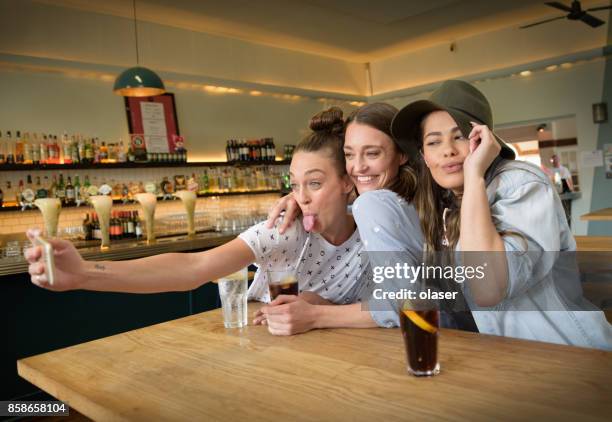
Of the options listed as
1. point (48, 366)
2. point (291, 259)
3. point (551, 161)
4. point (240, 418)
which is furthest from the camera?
point (551, 161)

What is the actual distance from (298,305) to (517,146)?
7920 millimetres

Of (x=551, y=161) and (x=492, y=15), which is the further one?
(x=551, y=161)

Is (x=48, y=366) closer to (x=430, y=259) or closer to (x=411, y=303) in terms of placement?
(x=411, y=303)

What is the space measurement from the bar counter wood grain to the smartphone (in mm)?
247

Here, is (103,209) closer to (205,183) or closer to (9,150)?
(9,150)

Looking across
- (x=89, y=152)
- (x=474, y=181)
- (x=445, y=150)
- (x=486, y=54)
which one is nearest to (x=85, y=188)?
(x=89, y=152)

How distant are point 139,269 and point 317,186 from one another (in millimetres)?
624

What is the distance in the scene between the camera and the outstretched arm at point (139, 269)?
111 cm

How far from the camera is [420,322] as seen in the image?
1.01 metres

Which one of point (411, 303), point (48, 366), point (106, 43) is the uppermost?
point (106, 43)

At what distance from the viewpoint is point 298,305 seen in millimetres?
1358

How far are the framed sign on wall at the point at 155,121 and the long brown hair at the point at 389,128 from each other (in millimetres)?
5201

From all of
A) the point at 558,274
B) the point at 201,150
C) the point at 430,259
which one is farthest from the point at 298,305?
the point at 201,150

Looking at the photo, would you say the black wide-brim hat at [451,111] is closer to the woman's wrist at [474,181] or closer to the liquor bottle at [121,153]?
the woman's wrist at [474,181]
